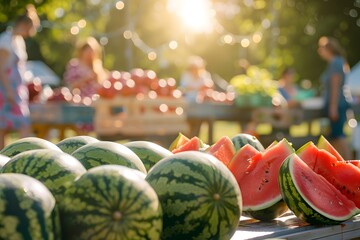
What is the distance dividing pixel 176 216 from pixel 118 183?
0.89 ft

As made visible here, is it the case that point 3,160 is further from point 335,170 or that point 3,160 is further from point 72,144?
point 335,170

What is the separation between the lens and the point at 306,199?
278 centimetres

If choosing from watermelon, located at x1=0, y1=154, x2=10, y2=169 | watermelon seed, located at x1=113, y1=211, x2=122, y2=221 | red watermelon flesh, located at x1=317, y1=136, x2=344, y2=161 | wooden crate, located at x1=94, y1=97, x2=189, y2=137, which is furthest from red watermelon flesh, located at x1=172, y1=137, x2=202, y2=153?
wooden crate, located at x1=94, y1=97, x2=189, y2=137

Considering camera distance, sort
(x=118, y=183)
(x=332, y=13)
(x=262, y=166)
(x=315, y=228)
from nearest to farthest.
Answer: (x=118, y=183), (x=315, y=228), (x=262, y=166), (x=332, y=13)

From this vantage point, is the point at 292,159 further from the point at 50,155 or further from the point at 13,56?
the point at 13,56

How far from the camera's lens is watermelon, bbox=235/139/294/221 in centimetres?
286

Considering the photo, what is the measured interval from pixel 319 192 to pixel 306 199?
14cm

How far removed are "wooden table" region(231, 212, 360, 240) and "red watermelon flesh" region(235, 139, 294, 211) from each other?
0.09 m

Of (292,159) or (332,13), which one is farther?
(332,13)

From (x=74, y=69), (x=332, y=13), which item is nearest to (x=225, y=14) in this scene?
(x=332, y=13)

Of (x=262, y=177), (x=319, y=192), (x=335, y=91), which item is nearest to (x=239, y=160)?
(x=262, y=177)

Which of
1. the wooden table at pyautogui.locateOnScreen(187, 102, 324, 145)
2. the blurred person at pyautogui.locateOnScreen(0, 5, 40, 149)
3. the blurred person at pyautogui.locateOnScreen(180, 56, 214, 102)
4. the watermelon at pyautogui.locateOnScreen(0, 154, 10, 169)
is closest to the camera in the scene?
the watermelon at pyautogui.locateOnScreen(0, 154, 10, 169)

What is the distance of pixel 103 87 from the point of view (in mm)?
9375

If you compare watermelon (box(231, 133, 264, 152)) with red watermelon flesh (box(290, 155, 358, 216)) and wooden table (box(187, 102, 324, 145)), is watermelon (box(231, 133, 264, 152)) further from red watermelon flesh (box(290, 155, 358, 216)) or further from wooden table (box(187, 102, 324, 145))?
wooden table (box(187, 102, 324, 145))
